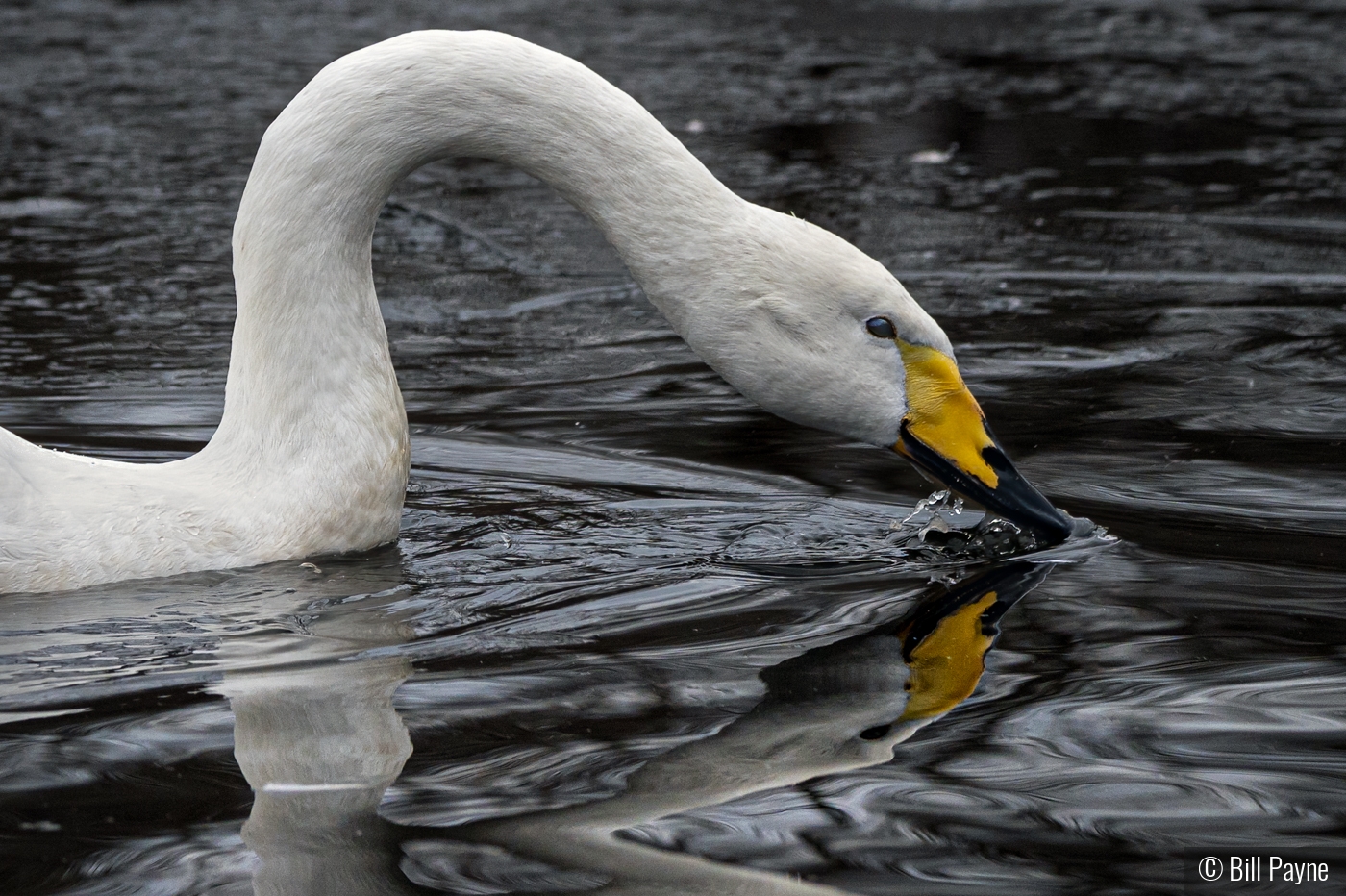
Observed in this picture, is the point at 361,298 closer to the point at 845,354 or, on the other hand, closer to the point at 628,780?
the point at 845,354

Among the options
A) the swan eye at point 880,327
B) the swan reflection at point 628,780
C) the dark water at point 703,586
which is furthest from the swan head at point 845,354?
the swan reflection at point 628,780

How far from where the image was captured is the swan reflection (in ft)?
7.77

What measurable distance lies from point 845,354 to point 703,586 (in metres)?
0.54

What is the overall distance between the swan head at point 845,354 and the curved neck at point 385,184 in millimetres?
97

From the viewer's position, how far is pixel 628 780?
2646 mm

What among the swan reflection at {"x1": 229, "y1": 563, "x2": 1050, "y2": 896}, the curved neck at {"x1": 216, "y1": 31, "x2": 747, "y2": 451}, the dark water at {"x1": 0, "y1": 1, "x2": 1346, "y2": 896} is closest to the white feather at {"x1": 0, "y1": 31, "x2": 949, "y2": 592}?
the curved neck at {"x1": 216, "y1": 31, "x2": 747, "y2": 451}

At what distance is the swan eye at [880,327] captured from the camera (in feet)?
12.0

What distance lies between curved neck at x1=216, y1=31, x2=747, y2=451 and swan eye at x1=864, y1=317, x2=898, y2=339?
1.12ft

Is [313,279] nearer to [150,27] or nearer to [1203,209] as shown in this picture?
[1203,209]

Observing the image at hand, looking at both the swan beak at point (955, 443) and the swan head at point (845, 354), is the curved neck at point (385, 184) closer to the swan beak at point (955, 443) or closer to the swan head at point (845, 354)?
the swan head at point (845, 354)

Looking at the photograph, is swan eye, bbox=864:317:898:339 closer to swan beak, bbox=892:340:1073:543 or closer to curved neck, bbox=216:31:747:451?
swan beak, bbox=892:340:1073:543

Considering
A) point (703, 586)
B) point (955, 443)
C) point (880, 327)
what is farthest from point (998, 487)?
point (703, 586)

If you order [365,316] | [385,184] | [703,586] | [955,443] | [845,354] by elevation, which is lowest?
Answer: [703,586]

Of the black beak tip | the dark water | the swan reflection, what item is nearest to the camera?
the swan reflection
